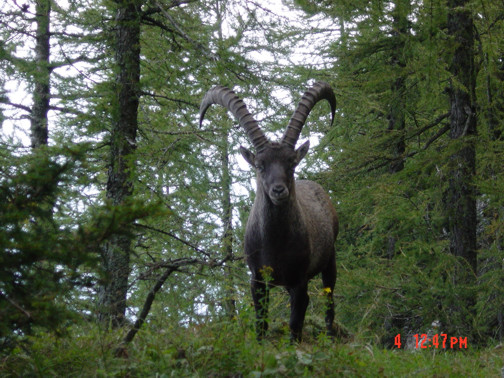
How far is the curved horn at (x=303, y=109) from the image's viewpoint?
7.53 m

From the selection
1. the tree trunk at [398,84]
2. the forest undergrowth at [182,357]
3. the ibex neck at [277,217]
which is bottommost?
the forest undergrowth at [182,357]

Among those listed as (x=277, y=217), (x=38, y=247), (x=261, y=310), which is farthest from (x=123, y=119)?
(x=38, y=247)

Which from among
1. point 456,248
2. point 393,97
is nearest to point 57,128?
point 393,97

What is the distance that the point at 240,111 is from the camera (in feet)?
25.3

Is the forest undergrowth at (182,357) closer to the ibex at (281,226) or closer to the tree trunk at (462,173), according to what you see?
the ibex at (281,226)

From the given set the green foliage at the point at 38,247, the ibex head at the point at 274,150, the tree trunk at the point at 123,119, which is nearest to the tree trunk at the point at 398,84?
the ibex head at the point at 274,150

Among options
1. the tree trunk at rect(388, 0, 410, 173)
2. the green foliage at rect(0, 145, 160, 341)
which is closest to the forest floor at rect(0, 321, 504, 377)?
the green foliage at rect(0, 145, 160, 341)

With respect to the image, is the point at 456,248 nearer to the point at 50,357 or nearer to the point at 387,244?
the point at 387,244

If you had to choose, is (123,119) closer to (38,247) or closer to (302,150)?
(302,150)

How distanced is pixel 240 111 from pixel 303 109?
35.2 inches

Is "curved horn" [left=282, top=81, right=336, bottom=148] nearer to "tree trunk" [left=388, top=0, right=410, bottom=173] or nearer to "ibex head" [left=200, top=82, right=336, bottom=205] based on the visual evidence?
"ibex head" [left=200, top=82, right=336, bottom=205]

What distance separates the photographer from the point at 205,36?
9.28m

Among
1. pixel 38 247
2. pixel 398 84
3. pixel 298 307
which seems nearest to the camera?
pixel 38 247

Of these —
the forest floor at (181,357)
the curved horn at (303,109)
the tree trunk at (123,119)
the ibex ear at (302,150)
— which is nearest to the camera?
the forest floor at (181,357)
